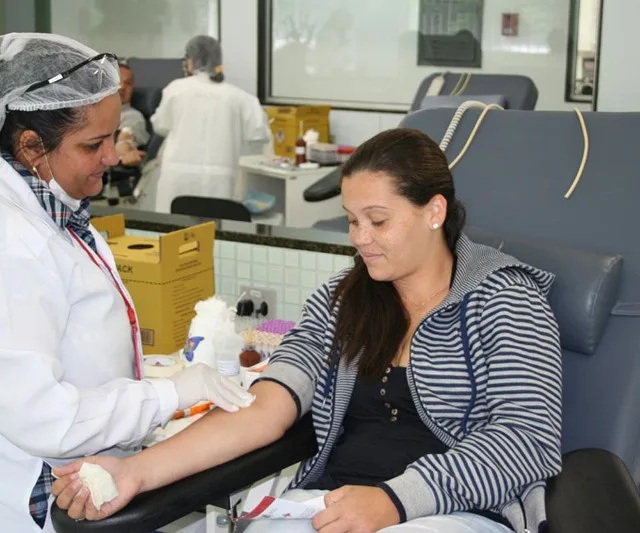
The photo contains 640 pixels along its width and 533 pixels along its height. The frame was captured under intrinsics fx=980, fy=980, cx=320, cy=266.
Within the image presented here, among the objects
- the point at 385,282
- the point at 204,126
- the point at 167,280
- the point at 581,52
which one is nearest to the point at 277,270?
the point at 167,280

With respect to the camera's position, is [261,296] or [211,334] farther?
[261,296]

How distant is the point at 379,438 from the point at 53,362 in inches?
24.3

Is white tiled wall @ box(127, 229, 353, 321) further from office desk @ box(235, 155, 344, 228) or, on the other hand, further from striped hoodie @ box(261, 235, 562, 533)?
office desk @ box(235, 155, 344, 228)

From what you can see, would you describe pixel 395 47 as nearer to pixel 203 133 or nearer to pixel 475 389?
pixel 203 133

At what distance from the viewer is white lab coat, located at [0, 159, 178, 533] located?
1.44 meters

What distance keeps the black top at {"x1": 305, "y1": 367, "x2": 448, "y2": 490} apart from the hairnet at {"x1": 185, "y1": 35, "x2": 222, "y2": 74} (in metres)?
3.53

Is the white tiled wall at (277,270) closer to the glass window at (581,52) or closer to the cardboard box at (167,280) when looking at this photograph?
the cardboard box at (167,280)

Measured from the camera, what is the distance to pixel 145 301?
7.54 ft

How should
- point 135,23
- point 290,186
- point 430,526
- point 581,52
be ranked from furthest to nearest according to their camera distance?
point 135,23 < point 581,52 < point 290,186 < point 430,526

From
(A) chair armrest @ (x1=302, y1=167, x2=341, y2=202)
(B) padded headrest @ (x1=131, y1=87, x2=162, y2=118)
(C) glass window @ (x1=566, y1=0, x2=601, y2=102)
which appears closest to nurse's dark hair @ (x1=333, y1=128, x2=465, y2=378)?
(A) chair armrest @ (x1=302, y1=167, x2=341, y2=202)

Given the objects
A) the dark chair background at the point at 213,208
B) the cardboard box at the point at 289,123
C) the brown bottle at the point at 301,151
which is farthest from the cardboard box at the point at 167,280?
the cardboard box at the point at 289,123

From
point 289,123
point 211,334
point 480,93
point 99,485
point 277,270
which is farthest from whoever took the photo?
point 289,123

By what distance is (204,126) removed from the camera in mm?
5113

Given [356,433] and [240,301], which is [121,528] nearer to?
[356,433]
